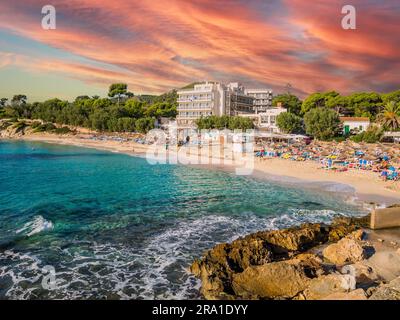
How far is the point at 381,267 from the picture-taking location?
13.0m

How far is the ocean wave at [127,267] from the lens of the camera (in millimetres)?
12305

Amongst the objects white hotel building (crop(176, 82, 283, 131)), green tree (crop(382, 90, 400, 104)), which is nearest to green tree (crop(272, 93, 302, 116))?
white hotel building (crop(176, 82, 283, 131))

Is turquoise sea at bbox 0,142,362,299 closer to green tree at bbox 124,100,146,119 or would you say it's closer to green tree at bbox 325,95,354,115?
green tree at bbox 325,95,354,115

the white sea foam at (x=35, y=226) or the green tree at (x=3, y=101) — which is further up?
the green tree at (x=3, y=101)

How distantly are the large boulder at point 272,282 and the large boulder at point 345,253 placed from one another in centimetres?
296

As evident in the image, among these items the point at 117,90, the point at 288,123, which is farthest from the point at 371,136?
the point at 117,90

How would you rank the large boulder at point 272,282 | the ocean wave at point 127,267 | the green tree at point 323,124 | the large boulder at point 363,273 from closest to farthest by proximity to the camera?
the large boulder at point 272,282, the large boulder at point 363,273, the ocean wave at point 127,267, the green tree at point 323,124

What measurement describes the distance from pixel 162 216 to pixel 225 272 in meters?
9.61

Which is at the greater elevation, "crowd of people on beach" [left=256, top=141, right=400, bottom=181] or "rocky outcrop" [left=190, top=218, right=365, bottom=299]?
"crowd of people on beach" [left=256, top=141, right=400, bottom=181]

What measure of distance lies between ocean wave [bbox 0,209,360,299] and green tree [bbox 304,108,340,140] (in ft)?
156

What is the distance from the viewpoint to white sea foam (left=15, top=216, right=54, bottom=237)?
1865 cm

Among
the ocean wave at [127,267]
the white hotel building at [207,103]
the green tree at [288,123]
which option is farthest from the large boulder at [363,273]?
the white hotel building at [207,103]

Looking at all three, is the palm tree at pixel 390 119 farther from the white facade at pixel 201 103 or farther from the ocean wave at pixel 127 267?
the ocean wave at pixel 127 267

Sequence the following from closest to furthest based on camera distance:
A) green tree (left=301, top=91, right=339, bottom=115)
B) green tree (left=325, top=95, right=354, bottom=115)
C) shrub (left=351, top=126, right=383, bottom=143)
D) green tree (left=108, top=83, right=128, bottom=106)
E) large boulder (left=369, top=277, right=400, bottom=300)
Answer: large boulder (left=369, top=277, right=400, bottom=300) < shrub (left=351, top=126, right=383, bottom=143) < green tree (left=325, top=95, right=354, bottom=115) < green tree (left=301, top=91, right=339, bottom=115) < green tree (left=108, top=83, right=128, bottom=106)
